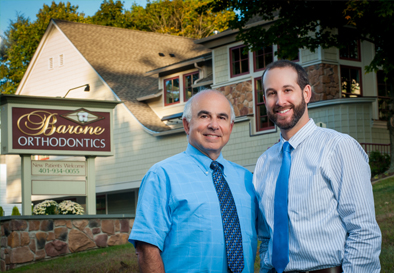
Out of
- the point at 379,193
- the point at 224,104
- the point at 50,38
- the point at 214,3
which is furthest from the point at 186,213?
the point at 50,38

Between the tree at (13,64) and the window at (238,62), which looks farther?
the tree at (13,64)

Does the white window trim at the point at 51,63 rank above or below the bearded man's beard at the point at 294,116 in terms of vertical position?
above

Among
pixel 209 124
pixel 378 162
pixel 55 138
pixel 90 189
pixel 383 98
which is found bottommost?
pixel 90 189

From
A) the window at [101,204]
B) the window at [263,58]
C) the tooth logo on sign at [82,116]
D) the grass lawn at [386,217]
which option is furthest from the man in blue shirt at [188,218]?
the window at [101,204]

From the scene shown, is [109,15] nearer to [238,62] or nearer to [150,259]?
[238,62]

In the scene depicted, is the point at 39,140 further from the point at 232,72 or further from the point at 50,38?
the point at 50,38

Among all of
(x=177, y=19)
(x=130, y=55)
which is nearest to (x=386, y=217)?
(x=130, y=55)

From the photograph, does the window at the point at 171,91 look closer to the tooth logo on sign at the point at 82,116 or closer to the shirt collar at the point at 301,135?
the tooth logo on sign at the point at 82,116

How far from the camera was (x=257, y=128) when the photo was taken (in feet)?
65.3

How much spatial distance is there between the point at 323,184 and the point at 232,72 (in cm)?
1862

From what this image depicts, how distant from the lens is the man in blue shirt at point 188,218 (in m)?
3.33

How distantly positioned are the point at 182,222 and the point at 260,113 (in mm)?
17132

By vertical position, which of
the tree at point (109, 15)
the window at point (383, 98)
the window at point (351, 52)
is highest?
the tree at point (109, 15)

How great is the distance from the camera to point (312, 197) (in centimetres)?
317
